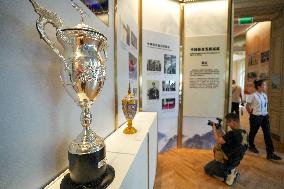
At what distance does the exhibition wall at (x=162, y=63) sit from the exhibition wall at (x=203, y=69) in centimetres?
24

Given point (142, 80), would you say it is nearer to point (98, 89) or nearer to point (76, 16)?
point (76, 16)

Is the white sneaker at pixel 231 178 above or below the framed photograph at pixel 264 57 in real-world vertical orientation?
below

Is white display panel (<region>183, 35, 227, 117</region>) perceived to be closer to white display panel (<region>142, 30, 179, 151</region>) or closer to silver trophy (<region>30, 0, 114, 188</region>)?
white display panel (<region>142, 30, 179, 151</region>)

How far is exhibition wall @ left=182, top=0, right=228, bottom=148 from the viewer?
324 cm

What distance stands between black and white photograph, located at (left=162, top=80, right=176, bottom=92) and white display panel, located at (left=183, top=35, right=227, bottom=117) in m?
0.27

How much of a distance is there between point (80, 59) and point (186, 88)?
3008 millimetres

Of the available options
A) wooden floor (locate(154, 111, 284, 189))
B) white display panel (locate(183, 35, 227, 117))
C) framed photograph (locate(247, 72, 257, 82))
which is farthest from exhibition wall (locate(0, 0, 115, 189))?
framed photograph (locate(247, 72, 257, 82))

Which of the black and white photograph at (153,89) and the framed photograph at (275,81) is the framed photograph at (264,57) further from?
the black and white photograph at (153,89)

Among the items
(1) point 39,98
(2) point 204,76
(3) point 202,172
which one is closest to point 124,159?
(1) point 39,98

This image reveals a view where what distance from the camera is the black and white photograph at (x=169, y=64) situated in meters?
3.18

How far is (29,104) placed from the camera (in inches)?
23.6

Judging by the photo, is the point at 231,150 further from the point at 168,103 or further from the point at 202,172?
the point at 168,103

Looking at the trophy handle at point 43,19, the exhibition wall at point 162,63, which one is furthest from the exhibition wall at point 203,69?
the trophy handle at point 43,19

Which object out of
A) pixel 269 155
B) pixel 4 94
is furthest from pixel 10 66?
pixel 269 155
